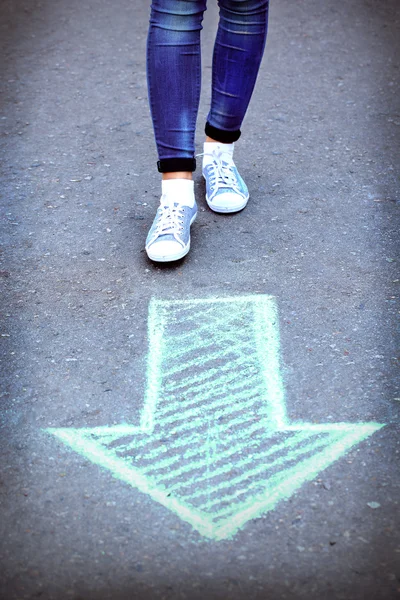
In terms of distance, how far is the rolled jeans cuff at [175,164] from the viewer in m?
2.61

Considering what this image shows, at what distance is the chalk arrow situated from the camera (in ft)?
5.51

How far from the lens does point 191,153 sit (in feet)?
8.61

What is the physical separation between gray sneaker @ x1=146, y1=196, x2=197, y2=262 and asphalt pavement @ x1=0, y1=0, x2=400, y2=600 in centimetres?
7

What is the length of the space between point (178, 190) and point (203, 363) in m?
0.83

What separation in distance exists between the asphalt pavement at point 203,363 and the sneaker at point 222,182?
6cm

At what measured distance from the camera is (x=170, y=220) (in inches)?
102

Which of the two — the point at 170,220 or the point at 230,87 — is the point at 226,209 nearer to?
the point at 170,220

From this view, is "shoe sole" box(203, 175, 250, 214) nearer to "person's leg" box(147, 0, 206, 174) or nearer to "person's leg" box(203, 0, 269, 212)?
"person's leg" box(203, 0, 269, 212)

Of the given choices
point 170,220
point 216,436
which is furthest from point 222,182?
point 216,436

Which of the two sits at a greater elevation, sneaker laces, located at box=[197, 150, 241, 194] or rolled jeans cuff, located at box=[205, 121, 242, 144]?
rolled jeans cuff, located at box=[205, 121, 242, 144]

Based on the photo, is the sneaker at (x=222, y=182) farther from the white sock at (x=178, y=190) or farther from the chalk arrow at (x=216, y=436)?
the chalk arrow at (x=216, y=436)

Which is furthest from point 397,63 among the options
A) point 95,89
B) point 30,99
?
point 30,99

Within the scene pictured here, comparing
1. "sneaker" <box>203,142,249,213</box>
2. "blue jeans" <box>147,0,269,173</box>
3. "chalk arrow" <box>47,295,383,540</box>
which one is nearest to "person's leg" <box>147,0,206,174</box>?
"blue jeans" <box>147,0,269,173</box>

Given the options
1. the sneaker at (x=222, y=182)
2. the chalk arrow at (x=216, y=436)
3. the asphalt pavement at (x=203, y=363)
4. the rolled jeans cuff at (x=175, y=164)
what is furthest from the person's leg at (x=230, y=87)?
the chalk arrow at (x=216, y=436)
